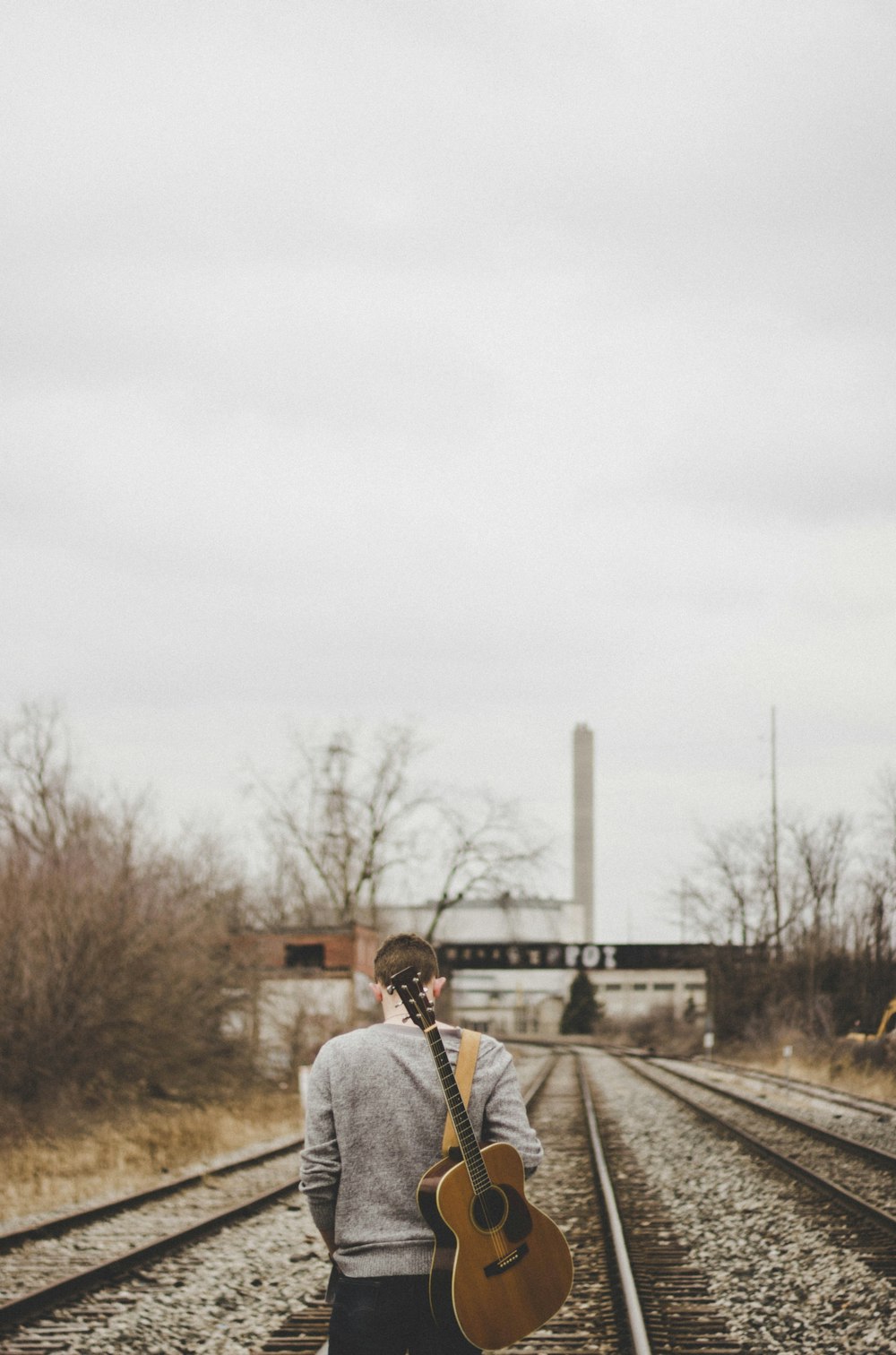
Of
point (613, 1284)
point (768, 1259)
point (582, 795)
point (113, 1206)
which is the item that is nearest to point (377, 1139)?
point (613, 1284)

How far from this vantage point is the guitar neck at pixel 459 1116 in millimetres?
3527

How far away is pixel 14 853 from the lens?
2439cm

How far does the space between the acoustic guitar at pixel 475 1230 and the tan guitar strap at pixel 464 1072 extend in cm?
3

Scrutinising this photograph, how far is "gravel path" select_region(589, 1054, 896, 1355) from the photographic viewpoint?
7.91 metres

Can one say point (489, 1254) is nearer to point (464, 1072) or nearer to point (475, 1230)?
point (475, 1230)

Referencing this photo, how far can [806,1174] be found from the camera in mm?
14398

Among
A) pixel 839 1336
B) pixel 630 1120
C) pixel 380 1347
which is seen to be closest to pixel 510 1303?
pixel 380 1347

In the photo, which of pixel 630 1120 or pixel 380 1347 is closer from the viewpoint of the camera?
pixel 380 1347

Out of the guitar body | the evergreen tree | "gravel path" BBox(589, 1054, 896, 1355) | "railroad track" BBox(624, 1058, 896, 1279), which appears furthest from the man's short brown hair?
the evergreen tree

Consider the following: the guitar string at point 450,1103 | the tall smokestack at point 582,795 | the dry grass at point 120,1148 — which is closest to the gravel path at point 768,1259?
the guitar string at point 450,1103

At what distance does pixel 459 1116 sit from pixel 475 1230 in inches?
11.7

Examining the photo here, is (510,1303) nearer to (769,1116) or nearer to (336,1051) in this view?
(336,1051)

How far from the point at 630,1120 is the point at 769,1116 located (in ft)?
7.09

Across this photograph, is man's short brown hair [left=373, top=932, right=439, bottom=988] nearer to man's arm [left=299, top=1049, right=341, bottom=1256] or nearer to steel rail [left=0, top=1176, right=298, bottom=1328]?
man's arm [left=299, top=1049, right=341, bottom=1256]
